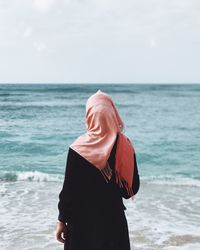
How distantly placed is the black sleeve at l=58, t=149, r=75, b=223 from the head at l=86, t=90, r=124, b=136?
197mm

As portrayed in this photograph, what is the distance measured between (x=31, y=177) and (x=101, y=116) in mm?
7961

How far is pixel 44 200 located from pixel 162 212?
6.52 ft

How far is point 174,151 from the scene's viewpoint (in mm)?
13906

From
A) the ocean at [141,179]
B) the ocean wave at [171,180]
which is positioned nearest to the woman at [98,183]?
the ocean at [141,179]

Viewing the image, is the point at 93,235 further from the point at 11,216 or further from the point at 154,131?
the point at 154,131

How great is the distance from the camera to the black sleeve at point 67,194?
251 cm

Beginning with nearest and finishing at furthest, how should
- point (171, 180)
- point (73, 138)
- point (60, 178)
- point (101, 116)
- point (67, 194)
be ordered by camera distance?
point (101, 116) → point (67, 194) → point (60, 178) → point (171, 180) → point (73, 138)

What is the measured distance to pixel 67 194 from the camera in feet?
8.39

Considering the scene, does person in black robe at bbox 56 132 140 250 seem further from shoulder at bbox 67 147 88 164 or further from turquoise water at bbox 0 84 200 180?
turquoise water at bbox 0 84 200 180

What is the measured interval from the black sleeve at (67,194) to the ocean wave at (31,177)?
24.1 ft

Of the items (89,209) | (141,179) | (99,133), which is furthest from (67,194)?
(141,179)

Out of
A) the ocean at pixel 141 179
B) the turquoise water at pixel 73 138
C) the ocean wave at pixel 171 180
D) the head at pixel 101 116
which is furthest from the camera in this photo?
the turquoise water at pixel 73 138

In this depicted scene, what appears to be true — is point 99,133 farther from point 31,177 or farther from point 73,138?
point 73,138

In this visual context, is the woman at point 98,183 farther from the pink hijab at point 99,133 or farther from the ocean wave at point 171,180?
the ocean wave at point 171,180
